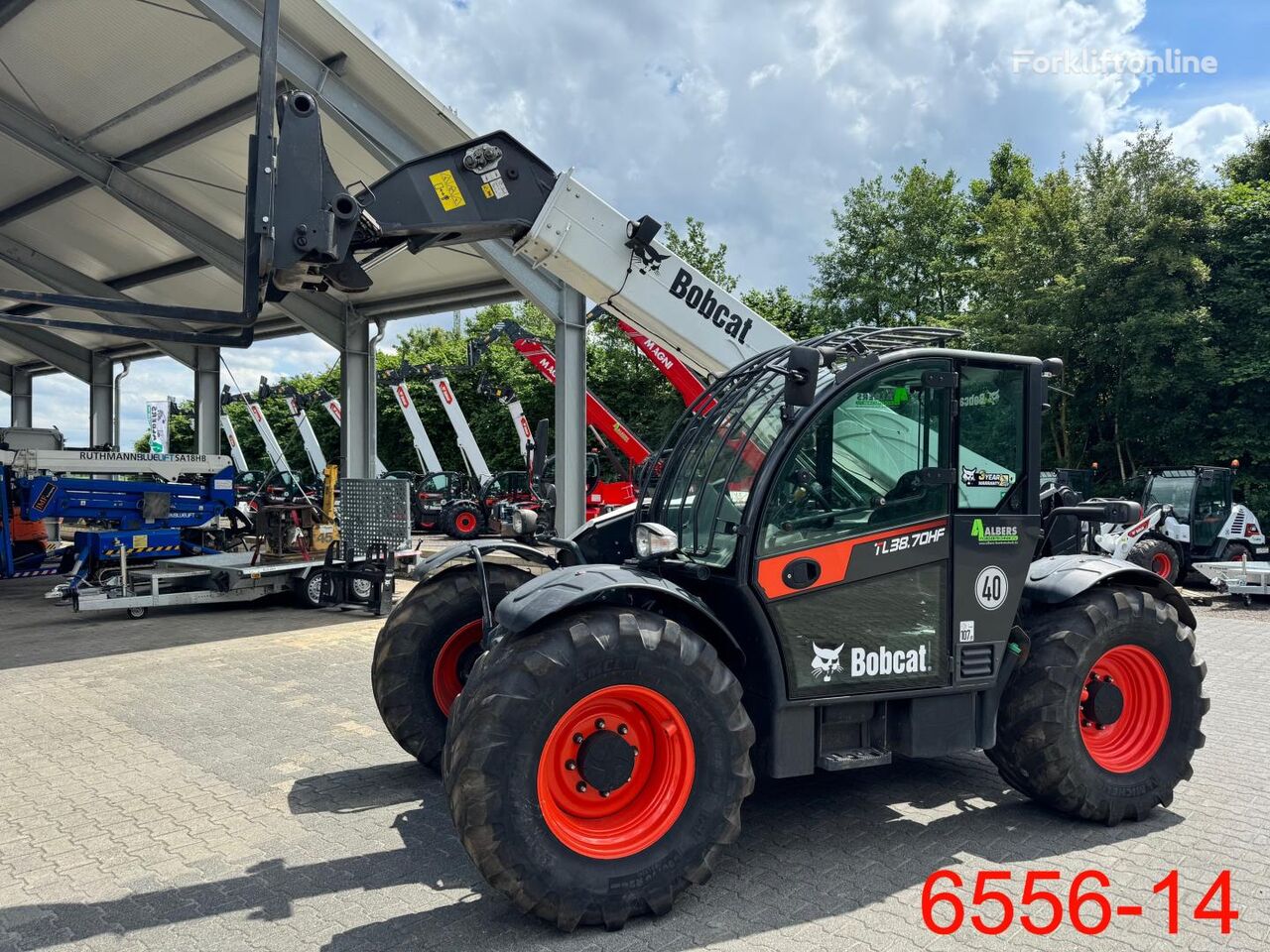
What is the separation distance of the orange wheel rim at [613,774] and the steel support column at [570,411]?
28.6 ft

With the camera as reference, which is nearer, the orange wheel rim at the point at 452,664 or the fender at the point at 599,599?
the fender at the point at 599,599

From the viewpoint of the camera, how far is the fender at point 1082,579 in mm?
4434

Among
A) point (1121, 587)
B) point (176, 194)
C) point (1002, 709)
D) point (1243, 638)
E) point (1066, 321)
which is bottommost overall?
point (1243, 638)

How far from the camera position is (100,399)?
26.4m

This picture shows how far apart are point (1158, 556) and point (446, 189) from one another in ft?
43.2

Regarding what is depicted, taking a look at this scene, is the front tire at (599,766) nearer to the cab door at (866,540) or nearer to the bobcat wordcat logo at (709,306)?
the cab door at (866,540)

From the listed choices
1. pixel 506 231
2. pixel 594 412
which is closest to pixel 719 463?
pixel 506 231

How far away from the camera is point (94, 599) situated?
35.2ft

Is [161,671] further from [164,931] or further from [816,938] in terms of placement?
[816,938]

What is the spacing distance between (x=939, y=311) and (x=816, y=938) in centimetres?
2513

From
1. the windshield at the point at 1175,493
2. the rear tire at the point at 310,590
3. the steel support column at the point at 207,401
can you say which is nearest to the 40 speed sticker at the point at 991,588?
the rear tire at the point at 310,590

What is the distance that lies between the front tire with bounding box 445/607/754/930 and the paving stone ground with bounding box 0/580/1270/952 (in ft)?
0.70

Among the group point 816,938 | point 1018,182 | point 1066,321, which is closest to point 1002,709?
point 816,938

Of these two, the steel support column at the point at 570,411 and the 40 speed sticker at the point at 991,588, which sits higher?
the steel support column at the point at 570,411
